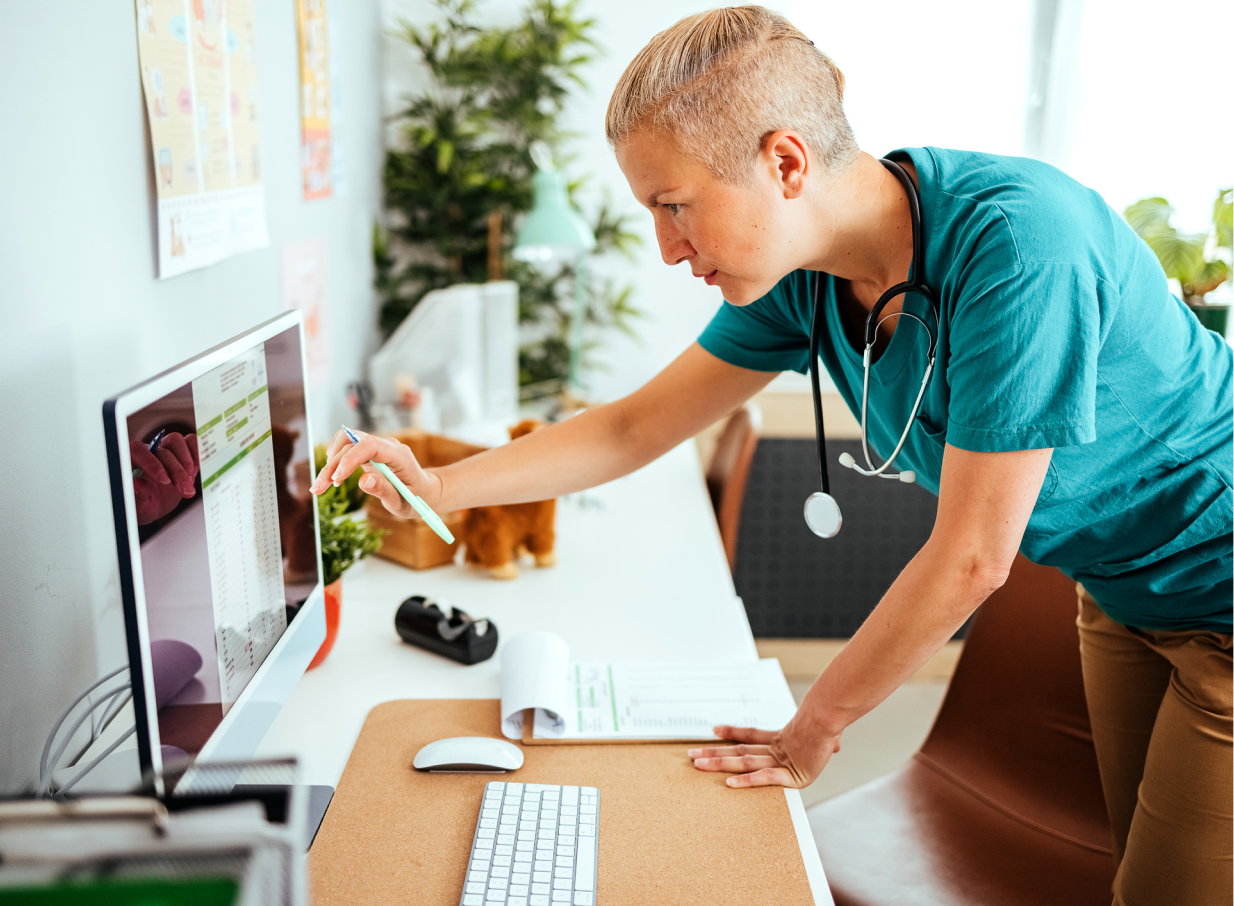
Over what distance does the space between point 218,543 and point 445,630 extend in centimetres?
45

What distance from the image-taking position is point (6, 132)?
0.73 metres

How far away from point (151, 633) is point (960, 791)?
1.14 metres

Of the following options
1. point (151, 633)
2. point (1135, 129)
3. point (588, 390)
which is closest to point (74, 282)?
point (151, 633)

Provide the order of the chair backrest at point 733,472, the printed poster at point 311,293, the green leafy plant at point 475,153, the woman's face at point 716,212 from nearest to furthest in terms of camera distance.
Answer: the woman's face at point 716,212 → the printed poster at point 311,293 → the chair backrest at point 733,472 → the green leafy plant at point 475,153

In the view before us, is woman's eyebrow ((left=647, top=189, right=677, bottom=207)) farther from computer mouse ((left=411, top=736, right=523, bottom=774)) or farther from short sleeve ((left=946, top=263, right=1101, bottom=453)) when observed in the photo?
computer mouse ((left=411, top=736, right=523, bottom=774))

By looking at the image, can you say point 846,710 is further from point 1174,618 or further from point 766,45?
point 766,45

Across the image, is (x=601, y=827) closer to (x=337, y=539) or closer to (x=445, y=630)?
(x=445, y=630)

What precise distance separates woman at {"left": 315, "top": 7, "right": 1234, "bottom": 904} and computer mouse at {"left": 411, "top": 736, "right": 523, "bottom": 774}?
0.66 feet

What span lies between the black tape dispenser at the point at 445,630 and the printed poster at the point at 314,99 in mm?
858

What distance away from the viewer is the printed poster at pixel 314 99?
1.59 metres

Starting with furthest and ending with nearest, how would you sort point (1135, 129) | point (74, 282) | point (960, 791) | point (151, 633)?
point (1135, 129), point (960, 791), point (74, 282), point (151, 633)

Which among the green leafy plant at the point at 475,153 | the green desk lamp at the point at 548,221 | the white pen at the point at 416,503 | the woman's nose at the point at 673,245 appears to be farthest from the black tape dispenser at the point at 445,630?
the green leafy plant at the point at 475,153

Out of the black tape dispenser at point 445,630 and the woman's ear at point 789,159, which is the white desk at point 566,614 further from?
the woman's ear at point 789,159

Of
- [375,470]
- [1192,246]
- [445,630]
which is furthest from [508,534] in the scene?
[1192,246]
